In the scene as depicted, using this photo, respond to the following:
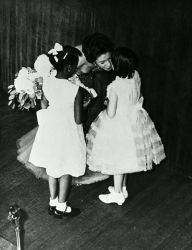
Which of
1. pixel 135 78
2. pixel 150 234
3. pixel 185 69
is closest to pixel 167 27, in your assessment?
pixel 185 69

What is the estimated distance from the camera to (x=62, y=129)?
165 inches

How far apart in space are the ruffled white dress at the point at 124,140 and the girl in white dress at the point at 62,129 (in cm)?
26

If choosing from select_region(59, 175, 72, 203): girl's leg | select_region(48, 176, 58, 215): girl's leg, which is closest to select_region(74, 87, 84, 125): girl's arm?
select_region(59, 175, 72, 203): girl's leg

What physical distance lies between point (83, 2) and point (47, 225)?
2380 mm

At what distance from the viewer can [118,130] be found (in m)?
4.43

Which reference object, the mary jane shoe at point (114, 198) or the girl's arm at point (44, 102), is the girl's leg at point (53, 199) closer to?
the mary jane shoe at point (114, 198)

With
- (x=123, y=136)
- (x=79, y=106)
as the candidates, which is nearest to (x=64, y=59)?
(x=79, y=106)

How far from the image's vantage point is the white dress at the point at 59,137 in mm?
4078

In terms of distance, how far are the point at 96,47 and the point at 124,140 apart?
852 millimetres

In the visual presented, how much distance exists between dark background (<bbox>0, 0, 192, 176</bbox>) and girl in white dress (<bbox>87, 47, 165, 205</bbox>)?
18.6 inches

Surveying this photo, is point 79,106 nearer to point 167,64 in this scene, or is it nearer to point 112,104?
point 112,104

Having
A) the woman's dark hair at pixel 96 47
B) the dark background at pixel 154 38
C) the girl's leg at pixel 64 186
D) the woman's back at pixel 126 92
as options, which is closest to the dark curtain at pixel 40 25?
the dark background at pixel 154 38

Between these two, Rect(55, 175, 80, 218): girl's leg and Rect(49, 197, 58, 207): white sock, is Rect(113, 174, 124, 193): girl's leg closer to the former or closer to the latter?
Rect(55, 175, 80, 218): girl's leg

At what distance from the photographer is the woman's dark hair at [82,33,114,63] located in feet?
14.0
